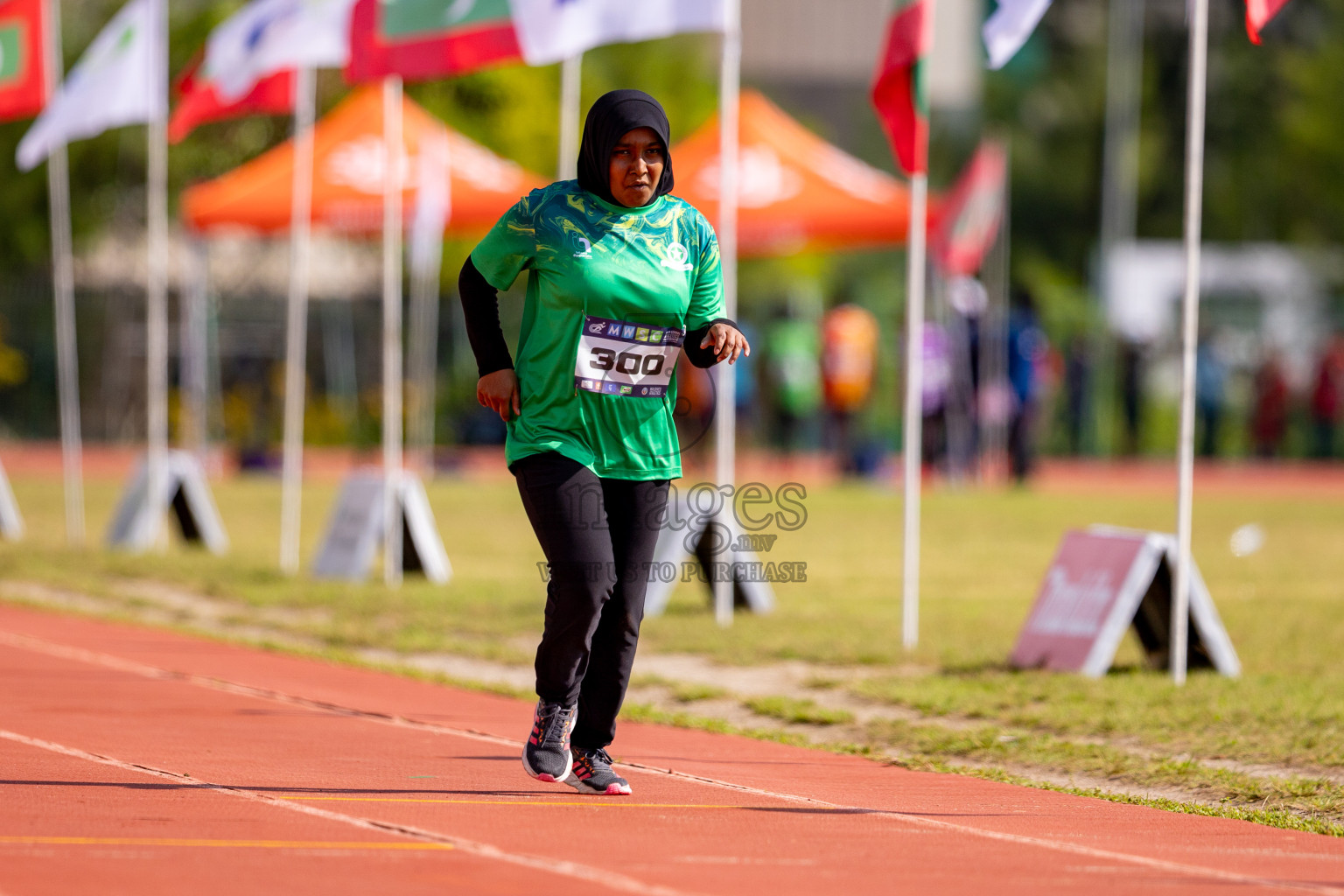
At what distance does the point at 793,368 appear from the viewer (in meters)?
27.2

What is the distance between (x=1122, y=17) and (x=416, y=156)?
34.6m

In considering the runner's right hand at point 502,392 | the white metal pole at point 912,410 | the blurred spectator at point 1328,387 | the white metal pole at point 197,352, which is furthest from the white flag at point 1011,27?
the blurred spectator at point 1328,387

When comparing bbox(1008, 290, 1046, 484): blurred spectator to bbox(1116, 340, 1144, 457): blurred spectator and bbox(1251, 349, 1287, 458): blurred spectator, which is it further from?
bbox(1251, 349, 1287, 458): blurred spectator

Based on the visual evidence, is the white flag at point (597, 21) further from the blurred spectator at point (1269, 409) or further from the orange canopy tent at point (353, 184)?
the blurred spectator at point (1269, 409)

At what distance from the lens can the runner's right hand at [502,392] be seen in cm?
619

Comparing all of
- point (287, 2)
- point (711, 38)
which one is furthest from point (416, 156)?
point (711, 38)

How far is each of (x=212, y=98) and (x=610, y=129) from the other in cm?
986

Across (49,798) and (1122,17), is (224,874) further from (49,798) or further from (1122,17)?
(1122,17)

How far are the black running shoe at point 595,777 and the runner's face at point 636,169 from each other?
1.82 meters

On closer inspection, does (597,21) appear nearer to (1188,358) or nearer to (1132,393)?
(1188,358)

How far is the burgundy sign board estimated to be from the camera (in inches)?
374

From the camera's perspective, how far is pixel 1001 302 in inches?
1275

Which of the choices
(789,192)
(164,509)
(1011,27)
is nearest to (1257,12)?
(1011,27)

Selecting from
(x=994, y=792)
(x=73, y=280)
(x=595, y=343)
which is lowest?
(x=994, y=792)
